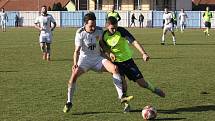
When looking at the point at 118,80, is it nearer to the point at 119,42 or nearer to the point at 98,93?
the point at 119,42

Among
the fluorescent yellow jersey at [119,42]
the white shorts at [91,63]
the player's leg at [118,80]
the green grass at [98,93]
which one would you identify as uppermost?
the fluorescent yellow jersey at [119,42]

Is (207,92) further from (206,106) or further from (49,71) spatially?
(49,71)

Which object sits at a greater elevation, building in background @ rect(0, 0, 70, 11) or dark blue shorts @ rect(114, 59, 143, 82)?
building in background @ rect(0, 0, 70, 11)

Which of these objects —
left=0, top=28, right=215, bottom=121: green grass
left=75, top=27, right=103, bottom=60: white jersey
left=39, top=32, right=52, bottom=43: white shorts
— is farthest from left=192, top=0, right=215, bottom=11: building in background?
left=75, top=27, right=103, bottom=60: white jersey

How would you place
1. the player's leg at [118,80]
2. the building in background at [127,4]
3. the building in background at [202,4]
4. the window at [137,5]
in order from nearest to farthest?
the player's leg at [118,80] → the window at [137,5] → the building in background at [127,4] → the building in background at [202,4]

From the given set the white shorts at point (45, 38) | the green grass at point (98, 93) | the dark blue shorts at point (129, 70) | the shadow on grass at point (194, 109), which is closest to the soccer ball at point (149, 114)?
the green grass at point (98, 93)

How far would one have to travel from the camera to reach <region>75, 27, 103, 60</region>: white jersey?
33.5ft

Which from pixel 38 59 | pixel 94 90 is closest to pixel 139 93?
pixel 94 90

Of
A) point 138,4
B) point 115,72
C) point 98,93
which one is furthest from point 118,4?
point 115,72

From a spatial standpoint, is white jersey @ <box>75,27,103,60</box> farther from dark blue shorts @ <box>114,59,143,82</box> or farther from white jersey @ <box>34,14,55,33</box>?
white jersey @ <box>34,14,55,33</box>

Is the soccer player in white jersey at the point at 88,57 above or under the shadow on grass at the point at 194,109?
above

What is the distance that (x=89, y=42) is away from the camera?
1023cm

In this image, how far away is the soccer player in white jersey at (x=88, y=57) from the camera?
397 inches

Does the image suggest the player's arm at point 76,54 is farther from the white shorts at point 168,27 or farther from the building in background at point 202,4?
the building in background at point 202,4
